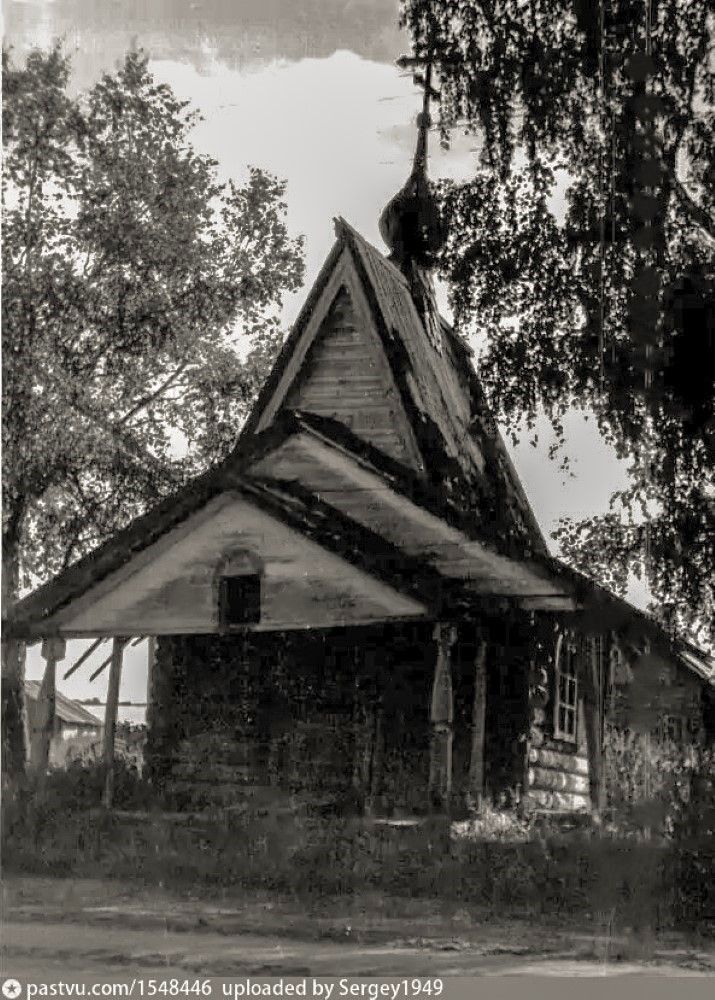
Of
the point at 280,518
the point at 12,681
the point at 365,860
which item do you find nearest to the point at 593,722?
the point at 365,860

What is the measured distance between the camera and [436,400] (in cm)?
1006

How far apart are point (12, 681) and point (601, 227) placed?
465 centimetres

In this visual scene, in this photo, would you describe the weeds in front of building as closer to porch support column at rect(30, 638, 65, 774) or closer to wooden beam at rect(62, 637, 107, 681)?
porch support column at rect(30, 638, 65, 774)

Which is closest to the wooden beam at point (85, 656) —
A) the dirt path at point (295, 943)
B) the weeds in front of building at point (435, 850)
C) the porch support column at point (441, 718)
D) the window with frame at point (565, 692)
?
the weeds in front of building at point (435, 850)

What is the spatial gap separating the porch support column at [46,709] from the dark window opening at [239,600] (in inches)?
42.4

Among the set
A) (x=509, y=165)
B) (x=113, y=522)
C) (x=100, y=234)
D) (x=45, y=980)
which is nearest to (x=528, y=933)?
(x=45, y=980)

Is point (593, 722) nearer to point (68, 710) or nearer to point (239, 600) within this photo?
point (239, 600)

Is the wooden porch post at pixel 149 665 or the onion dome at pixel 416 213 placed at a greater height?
the onion dome at pixel 416 213

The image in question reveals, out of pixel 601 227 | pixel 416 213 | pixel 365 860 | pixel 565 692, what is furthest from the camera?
pixel 565 692

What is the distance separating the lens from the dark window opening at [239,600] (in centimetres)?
948

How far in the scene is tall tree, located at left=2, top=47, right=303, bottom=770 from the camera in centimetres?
885

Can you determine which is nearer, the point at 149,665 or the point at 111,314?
the point at 111,314

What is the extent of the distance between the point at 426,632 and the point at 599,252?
279 cm

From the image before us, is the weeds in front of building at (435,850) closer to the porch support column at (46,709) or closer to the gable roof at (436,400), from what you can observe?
the porch support column at (46,709)
